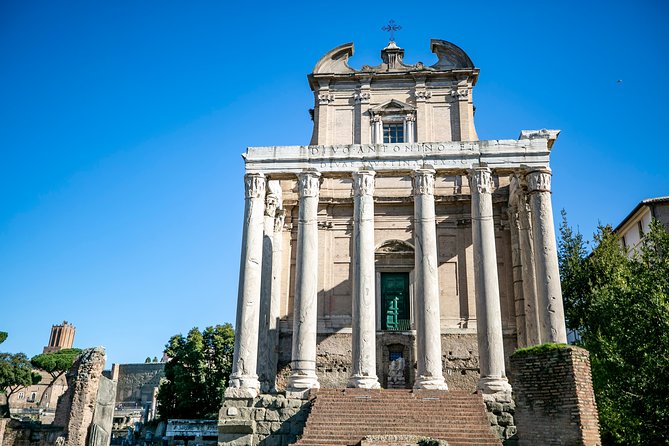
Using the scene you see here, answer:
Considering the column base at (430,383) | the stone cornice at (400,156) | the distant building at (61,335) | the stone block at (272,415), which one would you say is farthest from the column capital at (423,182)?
the distant building at (61,335)

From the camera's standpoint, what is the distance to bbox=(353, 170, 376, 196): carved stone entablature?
22.4 metres

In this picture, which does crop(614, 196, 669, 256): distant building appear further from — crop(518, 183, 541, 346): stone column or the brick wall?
the brick wall

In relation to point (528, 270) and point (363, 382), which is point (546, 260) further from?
point (363, 382)

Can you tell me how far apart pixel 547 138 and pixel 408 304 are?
359 inches

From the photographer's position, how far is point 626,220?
33.3 m

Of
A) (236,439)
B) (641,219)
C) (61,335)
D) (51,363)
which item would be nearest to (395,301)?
(236,439)

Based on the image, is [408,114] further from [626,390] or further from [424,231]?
[626,390]

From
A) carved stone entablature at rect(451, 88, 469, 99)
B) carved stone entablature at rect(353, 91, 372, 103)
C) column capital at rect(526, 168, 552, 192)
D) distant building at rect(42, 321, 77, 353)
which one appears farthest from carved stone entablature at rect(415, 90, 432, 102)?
distant building at rect(42, 321, 77, 353)

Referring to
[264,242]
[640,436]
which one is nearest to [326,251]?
[264,242]

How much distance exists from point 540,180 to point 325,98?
39.0ft

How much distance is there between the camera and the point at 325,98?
28828 mm

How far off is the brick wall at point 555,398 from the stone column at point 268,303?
41.3 ft

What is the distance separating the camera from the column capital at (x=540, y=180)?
21.7m

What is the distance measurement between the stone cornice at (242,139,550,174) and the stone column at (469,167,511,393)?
838mm
